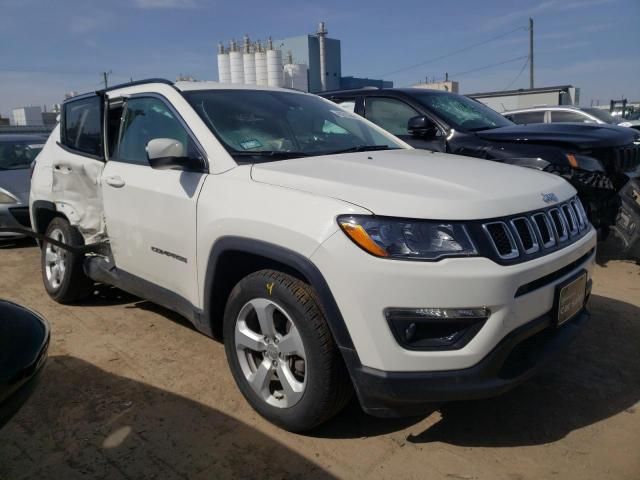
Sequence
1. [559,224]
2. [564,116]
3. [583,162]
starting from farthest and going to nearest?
1. [564,116]
2. [583,162]
3. [559,224]

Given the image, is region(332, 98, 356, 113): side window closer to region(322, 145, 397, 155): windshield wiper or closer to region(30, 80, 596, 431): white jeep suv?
region(30, 80, 596, 431): white jeep suv

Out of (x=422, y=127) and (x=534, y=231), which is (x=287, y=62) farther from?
(x=534, y=231)

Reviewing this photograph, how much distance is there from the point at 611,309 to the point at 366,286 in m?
2.96

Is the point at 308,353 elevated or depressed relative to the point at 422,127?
depressed

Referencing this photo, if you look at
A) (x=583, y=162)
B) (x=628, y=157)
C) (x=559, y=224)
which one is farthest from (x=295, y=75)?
(x=559, y=224)

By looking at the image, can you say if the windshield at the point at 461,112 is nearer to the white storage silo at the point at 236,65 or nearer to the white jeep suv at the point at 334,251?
the white jeep suv at the point at 334,251

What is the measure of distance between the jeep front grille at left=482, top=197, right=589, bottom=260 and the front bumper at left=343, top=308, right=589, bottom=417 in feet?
1.06

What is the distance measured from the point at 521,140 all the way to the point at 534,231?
312cm

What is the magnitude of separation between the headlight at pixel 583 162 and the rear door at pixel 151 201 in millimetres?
3565

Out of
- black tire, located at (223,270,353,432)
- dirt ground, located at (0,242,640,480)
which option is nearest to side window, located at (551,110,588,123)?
dirt ground, located at (0,242,640,480)

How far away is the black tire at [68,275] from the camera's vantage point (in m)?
4.27

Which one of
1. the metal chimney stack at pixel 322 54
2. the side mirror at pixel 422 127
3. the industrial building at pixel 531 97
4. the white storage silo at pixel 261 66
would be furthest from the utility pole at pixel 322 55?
the side mirror at pixel 422 127

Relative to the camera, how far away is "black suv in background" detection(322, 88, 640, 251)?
4.96 metres

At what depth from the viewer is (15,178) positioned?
24.6ft
